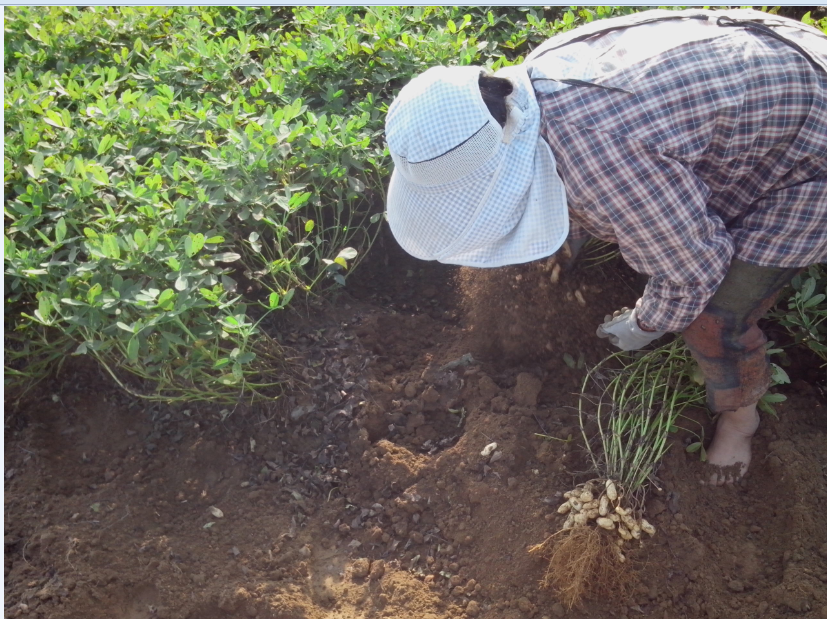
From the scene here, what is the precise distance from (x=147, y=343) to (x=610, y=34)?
151 centimetres

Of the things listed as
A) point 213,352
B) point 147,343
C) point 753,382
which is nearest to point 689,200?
point 753,382

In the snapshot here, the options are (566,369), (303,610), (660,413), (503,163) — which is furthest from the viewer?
(566,369)

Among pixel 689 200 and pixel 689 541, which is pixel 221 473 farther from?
pixel 689 200

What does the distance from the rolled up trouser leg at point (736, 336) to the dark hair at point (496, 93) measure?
0.72m

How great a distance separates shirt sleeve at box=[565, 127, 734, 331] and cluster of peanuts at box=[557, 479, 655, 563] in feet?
1.93

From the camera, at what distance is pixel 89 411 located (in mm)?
2424

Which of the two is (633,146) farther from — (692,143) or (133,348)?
(133,348)

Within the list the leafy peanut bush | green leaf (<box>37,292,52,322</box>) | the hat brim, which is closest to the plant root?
the hat brim

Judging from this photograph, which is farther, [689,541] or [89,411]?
[89,411]

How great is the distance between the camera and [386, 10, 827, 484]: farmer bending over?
156 cm

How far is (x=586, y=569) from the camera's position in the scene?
6.24 ft

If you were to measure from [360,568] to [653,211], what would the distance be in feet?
4.18

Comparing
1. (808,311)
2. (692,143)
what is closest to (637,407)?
(808,311)

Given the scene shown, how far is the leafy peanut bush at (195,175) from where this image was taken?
2.08 metres
